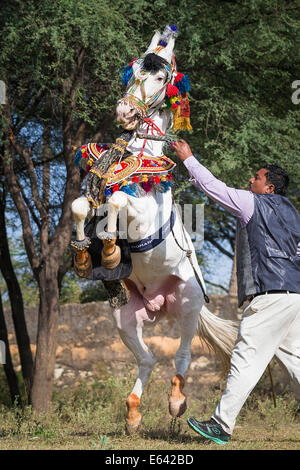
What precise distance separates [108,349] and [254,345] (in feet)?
21.8

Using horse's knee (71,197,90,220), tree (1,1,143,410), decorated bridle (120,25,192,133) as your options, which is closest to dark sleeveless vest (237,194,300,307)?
horse's knee (71,197,90,220)

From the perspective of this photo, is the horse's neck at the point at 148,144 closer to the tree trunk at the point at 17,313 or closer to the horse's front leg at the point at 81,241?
the horse's front leg at the point at 81,241

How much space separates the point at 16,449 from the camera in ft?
15.7

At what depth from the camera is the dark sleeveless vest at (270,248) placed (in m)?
4.75

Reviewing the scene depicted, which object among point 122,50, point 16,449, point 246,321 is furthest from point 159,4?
point 16,449

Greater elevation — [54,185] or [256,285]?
[54,185]

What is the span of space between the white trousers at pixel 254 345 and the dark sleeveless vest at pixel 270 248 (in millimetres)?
96

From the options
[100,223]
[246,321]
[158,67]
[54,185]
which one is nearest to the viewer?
[246,321]

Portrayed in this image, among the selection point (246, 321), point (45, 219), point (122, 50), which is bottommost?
point (246, 321)

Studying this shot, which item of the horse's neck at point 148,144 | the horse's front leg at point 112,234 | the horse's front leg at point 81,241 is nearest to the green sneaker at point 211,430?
the horse's front leg at point 112,234

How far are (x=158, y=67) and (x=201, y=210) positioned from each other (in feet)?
6.04

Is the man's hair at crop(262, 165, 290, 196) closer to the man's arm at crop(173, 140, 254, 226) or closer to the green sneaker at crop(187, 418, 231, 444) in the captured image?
the man's arm at crop(173, 140, 254, 226)

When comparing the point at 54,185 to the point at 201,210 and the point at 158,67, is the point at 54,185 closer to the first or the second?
the point at 201,210

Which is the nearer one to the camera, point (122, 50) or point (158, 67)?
point (158, 67)
